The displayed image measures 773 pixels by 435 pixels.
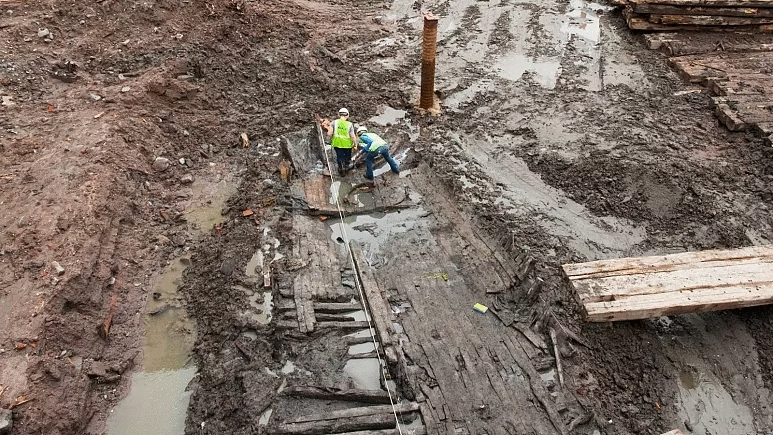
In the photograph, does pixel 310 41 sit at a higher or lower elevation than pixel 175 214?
higher

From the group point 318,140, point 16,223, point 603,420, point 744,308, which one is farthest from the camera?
point 318,140

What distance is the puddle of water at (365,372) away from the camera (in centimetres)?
607

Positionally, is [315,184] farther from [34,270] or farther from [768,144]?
[768,144]

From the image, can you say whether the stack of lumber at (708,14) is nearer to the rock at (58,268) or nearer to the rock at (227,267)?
the rock at (227,267)

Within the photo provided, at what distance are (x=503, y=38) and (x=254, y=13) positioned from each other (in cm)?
688

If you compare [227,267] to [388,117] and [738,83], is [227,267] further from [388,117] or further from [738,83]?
[738,83]

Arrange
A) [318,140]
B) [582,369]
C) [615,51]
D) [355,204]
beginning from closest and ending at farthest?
[582,369] < [355,204] < [318,140] < [615,51]

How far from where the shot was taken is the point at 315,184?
9133 mm

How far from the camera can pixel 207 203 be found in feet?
30.1

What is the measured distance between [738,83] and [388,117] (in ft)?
25.7

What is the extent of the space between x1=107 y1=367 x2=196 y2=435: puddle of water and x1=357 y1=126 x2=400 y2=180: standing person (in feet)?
14.8

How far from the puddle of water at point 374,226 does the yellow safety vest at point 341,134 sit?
1381 mm

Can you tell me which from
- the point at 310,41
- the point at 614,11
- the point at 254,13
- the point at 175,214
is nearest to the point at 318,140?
the point at 175,214

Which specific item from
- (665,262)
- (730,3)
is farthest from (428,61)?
(730,3)
